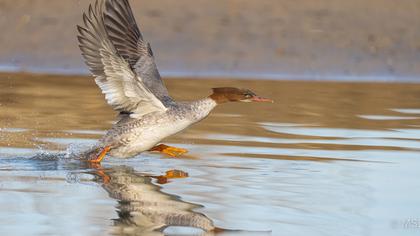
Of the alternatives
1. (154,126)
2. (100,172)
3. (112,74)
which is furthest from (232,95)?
(100,172)

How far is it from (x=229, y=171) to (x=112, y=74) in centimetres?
125

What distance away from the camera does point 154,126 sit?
357 inches

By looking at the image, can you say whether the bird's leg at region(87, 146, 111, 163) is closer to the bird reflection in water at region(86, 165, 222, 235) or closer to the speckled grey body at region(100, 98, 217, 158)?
the speckled grey body at region(100, 98, 217, 158)

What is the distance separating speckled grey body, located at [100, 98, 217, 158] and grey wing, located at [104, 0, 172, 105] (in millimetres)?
408

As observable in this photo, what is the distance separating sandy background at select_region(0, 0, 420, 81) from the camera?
16.0m

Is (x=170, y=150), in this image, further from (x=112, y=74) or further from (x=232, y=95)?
(x=112, y=74)

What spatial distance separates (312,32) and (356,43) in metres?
0.68

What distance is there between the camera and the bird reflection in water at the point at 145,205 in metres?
6.60

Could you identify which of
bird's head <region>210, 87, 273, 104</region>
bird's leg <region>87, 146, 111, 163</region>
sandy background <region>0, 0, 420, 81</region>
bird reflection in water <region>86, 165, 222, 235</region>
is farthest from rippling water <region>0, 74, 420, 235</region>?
sandy background <region>0, 0, 420, 81</region>

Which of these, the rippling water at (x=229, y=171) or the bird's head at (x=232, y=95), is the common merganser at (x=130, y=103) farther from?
the rippling water at (x=229, y=171)

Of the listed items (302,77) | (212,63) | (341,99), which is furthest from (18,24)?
(341,99)

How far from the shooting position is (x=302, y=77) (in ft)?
51.5

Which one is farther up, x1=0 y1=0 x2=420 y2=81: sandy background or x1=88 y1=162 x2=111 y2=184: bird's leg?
x1=0 y1=0 x2=420 y2=81: sandy background

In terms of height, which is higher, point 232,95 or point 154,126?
point 232,95
